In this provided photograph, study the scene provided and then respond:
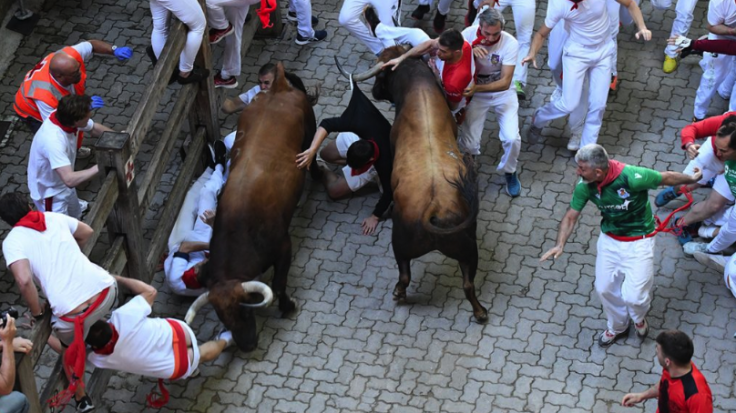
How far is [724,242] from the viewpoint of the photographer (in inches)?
388

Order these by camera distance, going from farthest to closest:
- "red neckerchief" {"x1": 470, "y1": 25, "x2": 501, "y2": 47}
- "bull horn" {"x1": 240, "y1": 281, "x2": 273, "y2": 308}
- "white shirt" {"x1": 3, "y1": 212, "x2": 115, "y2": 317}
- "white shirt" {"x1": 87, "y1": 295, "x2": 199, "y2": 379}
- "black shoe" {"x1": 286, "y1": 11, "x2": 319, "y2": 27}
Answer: "black shoe" {"x1": 286, "y1": 11, "x2": 319, "y2": 27} < "red neckerchief" {"x1": 470, "y1": 25, "x2": 501, "y2": 47} < "bull horn" {"x1": 240, "y1": 281, "x2": 273, "y2": 308} < "white shirt" {"x1": 87, "y1": 295, "x2": 199, "y2": 379} < "white shirt" {"x1": 3, "y1": 212, "x2": 115, "y2": 317}

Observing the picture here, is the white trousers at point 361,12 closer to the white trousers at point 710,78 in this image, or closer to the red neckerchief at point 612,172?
the white trousers at point 710,78

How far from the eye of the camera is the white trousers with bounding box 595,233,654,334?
352 inches

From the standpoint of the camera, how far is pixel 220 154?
10.4 meters

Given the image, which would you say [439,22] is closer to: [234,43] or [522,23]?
[522,23]

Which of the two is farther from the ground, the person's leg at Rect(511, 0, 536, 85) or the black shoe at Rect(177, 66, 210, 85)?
the black shoe at Rect(177, 66, 210, 85)

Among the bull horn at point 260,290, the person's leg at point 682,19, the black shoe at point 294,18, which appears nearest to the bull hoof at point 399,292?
the bull horn at point 260,290

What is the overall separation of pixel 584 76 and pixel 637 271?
2.45 m

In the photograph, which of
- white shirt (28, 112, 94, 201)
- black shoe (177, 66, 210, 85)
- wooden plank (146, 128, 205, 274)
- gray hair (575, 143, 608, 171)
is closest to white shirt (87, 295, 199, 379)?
wooden plank (146, 128, 205, 274)

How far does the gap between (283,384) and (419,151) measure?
2214 millimetres

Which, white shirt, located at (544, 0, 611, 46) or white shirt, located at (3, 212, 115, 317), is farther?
white shirt, located at (544, 0, 611, 46)

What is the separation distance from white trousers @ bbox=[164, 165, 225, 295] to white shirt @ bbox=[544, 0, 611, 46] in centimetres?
340

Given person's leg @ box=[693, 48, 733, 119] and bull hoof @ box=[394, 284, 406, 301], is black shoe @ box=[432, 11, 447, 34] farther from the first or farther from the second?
bull hoof @ box=[394, 284, 406, 301]

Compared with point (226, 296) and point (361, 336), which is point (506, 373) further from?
point (226, 296)
